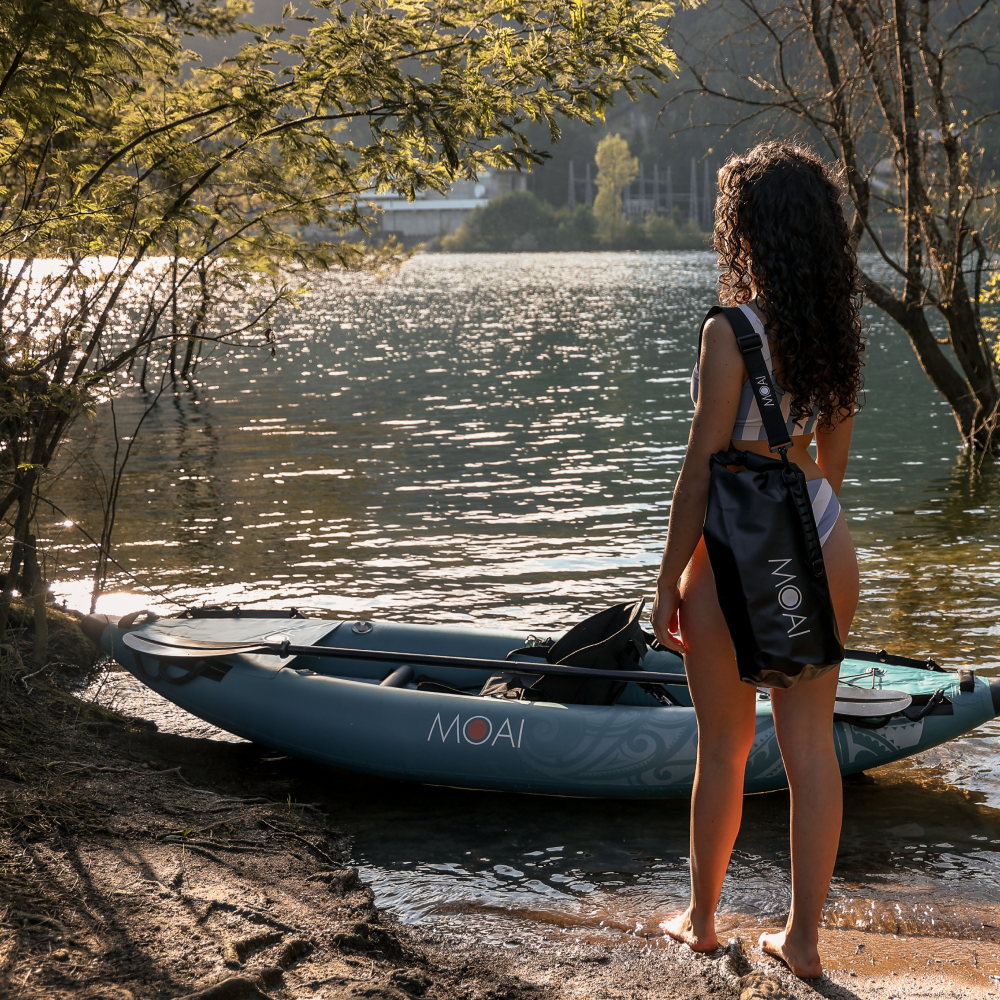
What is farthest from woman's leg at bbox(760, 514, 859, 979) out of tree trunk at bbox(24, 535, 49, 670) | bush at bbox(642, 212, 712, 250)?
bush at bbox(642, 212, 712, 250)

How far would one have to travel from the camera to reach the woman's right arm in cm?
238

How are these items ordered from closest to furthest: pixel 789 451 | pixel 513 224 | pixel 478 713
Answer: pixel 789 451
pixel 478 713
pixel 513 224

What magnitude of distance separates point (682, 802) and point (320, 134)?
3926mm

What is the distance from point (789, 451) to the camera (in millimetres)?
2484

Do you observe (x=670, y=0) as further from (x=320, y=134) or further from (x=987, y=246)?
(x=987, y=246)

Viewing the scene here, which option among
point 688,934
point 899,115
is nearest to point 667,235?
point 899,115

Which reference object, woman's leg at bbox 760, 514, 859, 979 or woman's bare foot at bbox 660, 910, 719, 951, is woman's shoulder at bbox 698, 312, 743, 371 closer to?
woman's leg at bbox 760, 514, 859, 979

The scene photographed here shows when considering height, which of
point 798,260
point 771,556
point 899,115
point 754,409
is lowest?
point 771,556

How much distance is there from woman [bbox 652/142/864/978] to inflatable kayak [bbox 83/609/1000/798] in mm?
1526

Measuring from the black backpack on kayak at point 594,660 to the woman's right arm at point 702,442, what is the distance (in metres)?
1.99

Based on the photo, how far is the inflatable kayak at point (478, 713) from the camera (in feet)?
14.0

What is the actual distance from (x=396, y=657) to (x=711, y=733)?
2288mm

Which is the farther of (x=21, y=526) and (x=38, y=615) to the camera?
(x=38, y=615)

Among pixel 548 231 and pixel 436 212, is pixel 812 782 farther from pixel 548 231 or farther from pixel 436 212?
pixel 436 212
